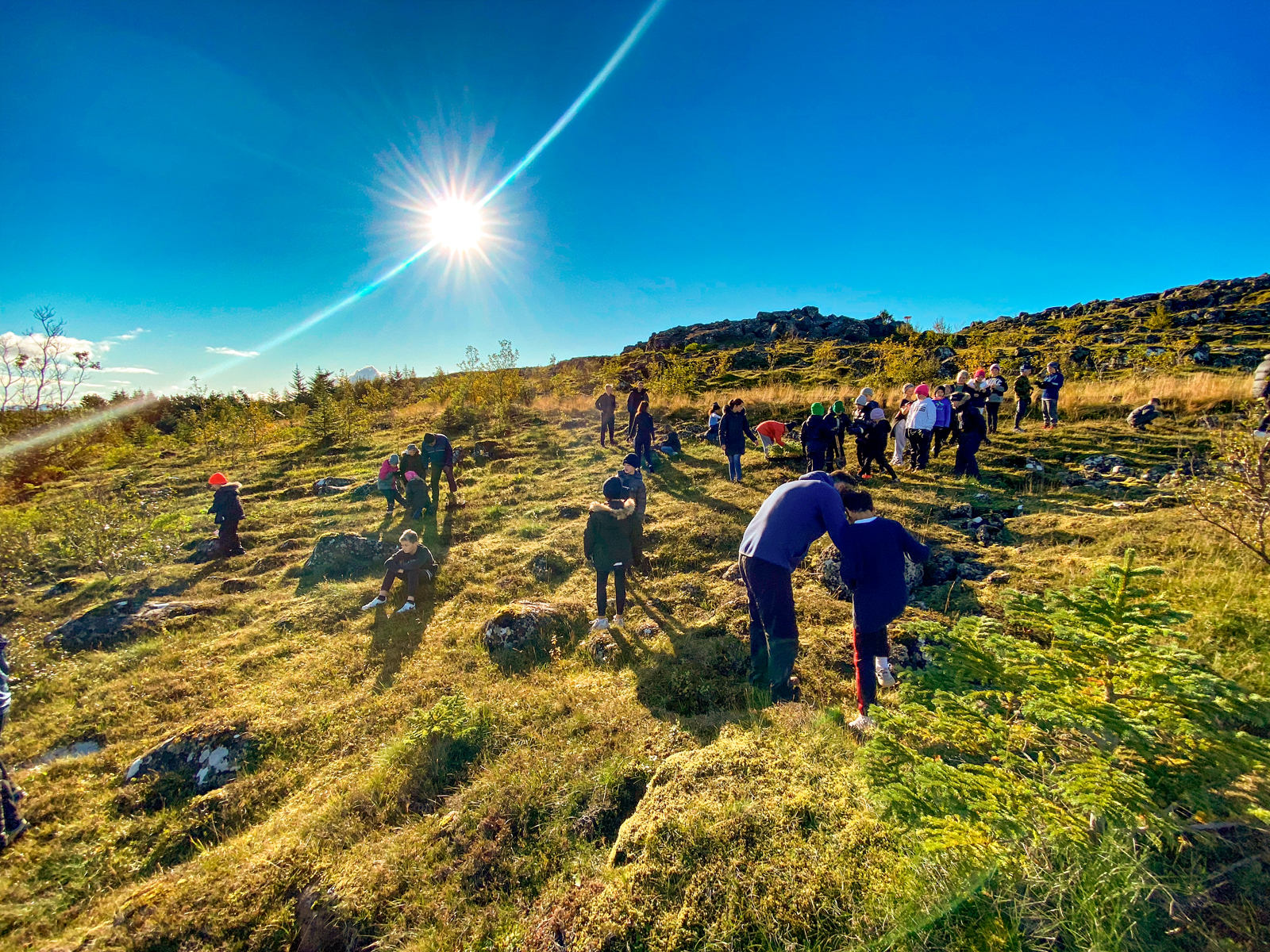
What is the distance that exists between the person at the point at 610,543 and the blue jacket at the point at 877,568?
298cm

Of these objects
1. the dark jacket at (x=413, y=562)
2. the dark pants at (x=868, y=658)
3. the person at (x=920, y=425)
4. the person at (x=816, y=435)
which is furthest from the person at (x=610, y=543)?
the person at (x=920, y=425)

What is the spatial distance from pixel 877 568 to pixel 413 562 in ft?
22.9

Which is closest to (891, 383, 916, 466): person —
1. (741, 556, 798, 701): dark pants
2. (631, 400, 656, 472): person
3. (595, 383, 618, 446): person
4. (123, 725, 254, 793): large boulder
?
(631, 400, 656, 472): person

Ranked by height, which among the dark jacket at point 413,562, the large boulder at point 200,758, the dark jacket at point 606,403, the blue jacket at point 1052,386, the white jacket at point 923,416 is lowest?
Answer: the large boulder at point 200,758

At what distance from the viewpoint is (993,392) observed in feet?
39.0

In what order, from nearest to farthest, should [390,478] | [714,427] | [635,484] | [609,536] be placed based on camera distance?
[609,536]
[635,484]
[390,478]
[714,427]

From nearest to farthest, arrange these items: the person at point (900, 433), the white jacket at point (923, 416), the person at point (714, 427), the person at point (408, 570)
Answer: the person at point (408, 570) < the white jacket at point (923, 416) < the person at point (900, 433) < the person at point (714, 427)

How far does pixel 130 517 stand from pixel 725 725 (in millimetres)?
14534

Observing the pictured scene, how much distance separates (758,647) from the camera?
15.5 feet

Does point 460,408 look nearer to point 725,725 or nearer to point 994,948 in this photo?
point 725,725

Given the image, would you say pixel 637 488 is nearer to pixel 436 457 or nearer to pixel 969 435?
pixel 436 457

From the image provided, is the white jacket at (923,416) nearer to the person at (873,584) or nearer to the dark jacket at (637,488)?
the dark jacket at (637,488)

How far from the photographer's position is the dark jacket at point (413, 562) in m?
7.57

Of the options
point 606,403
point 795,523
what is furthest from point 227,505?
point 795,523
